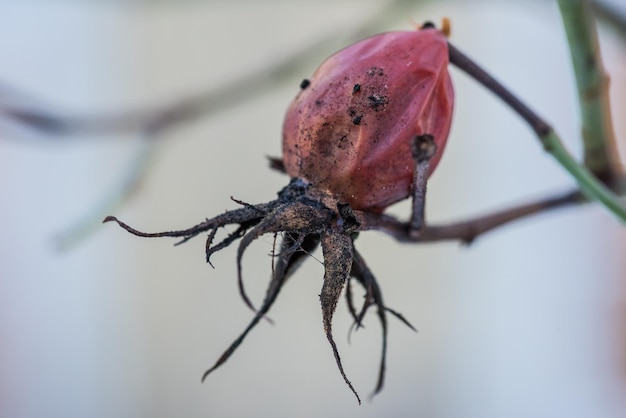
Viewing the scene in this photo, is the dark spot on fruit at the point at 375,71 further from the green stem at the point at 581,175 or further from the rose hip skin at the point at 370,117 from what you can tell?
the green stem at the point at 581,175

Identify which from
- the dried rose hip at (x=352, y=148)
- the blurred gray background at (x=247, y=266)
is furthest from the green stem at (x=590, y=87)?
the blurred gray background at (x=247, y=266)

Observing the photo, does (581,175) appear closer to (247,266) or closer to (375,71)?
(375,71)

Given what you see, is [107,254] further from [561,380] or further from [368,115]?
[368,115]

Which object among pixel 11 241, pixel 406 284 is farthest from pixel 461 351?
pixel 11 241

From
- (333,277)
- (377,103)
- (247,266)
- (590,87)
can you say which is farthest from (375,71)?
(247,266)

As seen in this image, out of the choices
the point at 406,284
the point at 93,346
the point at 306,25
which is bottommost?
the point at 93,346
